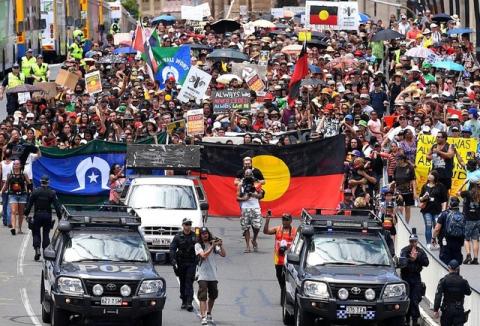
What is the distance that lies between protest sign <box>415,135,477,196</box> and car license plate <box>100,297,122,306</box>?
447 inches

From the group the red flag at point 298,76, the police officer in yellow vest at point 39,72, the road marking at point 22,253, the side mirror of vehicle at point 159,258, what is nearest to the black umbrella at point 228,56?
the police officer in yellow vest at point 39,72

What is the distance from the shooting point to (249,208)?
3397 centimetres

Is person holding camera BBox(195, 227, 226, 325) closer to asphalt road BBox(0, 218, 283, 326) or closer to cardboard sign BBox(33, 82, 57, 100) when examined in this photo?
asphalt road BBox(0, 218, 283, 326)

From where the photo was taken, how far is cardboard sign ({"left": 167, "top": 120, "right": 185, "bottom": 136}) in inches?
1534

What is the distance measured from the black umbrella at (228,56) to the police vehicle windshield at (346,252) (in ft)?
85.9

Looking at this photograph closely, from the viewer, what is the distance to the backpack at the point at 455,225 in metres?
29.2

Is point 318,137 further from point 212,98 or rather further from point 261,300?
point 261,300

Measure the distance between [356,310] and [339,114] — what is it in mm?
16090

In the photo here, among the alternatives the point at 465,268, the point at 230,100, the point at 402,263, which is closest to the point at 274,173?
the point at 230,100

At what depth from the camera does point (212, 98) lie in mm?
42188

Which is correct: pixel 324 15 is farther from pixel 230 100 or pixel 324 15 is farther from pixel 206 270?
pixel 206 270

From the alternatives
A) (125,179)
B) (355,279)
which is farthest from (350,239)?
(125,179)

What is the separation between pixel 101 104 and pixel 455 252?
15.2 m

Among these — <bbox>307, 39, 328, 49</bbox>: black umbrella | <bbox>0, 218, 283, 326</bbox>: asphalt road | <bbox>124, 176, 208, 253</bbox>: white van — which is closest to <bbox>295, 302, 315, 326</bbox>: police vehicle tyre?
<bbox>0, 218, 283, 326</bbox>: asphalt road
